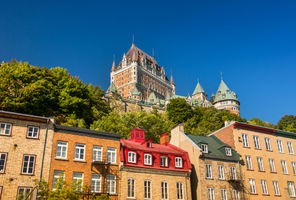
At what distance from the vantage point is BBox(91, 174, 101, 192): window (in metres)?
29.1

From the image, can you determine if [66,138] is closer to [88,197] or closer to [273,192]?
[88,197]

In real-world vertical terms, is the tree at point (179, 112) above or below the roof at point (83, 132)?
above

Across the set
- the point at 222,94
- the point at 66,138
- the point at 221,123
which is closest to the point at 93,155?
the point at 66,138

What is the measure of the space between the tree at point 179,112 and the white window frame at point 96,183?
5304 cm

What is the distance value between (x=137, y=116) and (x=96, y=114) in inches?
361

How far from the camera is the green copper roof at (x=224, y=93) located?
→ 145250mm

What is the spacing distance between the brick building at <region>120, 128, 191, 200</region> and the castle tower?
113 m

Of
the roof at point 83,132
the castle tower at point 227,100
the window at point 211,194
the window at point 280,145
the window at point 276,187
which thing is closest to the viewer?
the roof at point 83,132

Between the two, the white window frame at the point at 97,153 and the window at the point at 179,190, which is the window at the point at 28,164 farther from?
the window at the point at 179,190

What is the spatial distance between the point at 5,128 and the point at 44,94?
29530 mm

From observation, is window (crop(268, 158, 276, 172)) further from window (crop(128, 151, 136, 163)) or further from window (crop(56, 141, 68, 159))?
window (crop(56, 141, 68, 159))

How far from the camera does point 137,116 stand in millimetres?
62688

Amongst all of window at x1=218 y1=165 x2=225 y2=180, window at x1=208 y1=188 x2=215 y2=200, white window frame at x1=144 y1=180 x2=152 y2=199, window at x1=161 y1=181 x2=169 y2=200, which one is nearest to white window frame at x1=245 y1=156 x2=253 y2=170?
window at x1=218 y1=165 x2=225 y2=180

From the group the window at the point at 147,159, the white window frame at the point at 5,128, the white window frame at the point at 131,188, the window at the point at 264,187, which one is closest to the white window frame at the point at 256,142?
the window at the point at 264,187
